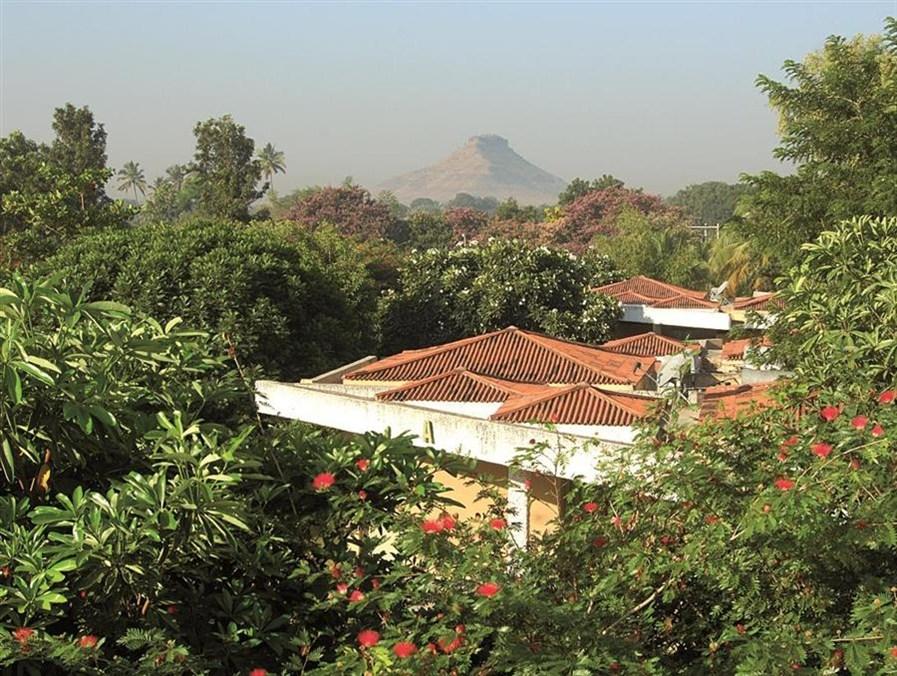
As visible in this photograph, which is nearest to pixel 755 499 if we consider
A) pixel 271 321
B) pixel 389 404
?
pixel 389 404

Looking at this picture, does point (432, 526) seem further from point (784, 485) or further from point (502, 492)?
point (784, 485)

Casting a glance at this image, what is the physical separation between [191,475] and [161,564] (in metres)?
0.36

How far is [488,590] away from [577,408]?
9.10m

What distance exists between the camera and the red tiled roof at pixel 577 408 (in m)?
12.3

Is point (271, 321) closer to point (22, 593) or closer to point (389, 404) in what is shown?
point (389, 404)

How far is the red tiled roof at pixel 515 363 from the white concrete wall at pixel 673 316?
482 inches

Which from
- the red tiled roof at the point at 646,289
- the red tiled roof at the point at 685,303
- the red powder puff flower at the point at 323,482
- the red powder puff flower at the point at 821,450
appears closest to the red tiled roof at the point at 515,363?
the red powder puff flower at the point at 821,450

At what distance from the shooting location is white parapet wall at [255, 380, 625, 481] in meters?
8.61

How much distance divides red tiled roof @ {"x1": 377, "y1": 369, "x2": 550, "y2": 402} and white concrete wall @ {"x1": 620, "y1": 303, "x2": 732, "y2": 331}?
54.6ft

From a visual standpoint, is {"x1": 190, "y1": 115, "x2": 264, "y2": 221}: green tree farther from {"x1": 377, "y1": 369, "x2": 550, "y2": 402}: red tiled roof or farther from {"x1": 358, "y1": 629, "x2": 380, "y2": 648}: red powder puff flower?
{"x1": 358, "y1": 629, "x2": 380, "y2": 648}: red powder puff flower

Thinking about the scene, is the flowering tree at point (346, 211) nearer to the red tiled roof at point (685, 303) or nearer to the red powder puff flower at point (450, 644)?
the red tiled roof at point (685, 303)

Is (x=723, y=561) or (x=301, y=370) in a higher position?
(x=723, y=561)

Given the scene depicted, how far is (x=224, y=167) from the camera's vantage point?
47.1m

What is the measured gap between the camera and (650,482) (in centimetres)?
512
